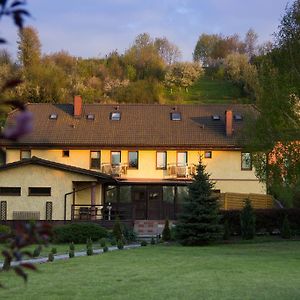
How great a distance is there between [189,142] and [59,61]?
48078mm

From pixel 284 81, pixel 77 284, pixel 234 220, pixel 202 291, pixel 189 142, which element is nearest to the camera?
pixel 202 291

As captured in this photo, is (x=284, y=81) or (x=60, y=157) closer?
(x=284, y=81)

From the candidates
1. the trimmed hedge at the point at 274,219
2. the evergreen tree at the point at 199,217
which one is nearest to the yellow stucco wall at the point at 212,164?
the trimmed hedge at the point at 274,219

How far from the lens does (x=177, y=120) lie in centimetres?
5144

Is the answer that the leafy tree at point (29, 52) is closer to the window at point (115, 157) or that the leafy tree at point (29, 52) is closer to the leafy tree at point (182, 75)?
the leafy tree at point (182, 75)

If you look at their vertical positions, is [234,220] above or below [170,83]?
below

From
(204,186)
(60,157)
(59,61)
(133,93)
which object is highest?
(59,61)

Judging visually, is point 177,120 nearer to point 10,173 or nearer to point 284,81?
point 10,173

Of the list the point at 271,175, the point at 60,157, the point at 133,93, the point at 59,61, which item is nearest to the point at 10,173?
the point at 60,157

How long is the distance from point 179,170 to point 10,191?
12.5m

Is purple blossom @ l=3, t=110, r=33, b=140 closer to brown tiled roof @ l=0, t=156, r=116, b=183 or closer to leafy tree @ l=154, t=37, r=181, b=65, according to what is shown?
brown tiled roof @ l=0, t=156, r=116, b=183

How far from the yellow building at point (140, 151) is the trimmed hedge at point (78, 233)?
30.7ft

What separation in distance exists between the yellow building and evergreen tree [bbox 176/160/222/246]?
453 inches

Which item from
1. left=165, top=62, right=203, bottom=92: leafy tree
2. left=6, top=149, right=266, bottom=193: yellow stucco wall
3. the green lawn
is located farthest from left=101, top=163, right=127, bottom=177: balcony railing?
left=165, top=62, right=203, bottom=92: leafy tree
